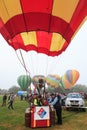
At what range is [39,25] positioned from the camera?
45.2 feet

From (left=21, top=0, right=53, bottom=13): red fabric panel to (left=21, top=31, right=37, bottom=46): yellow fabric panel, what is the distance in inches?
76.6

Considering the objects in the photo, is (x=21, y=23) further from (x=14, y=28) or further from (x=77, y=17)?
(x=77, y=17)

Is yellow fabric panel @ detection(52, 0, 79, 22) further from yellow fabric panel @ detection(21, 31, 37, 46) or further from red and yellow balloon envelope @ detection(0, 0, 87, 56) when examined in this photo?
yellow fabric panel @ detection(21, 31, 37, 46)

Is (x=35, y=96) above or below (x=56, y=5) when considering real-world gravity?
below

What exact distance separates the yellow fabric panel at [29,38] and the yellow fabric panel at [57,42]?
35.1 inches

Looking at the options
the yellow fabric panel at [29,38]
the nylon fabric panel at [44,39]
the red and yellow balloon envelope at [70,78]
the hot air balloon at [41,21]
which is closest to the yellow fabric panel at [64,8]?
the hot air balloon at [41,21]

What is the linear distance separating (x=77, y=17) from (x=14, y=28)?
9.00ft

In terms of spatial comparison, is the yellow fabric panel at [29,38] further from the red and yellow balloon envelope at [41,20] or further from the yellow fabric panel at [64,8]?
the yellow fabric panel at [64,8]

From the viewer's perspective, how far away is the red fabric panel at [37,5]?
1234cm

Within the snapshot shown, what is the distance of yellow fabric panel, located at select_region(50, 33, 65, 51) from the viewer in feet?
48.0

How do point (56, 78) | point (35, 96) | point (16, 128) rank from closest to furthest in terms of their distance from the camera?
point (16, 128) < point (35, 96) < point (56, 78)

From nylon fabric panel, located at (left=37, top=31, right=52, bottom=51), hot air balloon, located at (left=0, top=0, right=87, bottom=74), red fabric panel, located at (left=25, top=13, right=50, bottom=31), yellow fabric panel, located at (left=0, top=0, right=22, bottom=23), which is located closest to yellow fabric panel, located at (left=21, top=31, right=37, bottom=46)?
hot air balloon, located at (left=0, top=0, right=87, bottom=74)

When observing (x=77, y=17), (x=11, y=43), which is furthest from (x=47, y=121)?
(x=77, y=17)

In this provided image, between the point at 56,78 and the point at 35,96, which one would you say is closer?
the point at 35,96
